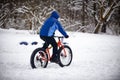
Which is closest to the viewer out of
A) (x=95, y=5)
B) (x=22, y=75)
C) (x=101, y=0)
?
(x=22, y=75)

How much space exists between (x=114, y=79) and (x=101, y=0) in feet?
60.6

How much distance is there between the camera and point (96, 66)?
392 inches

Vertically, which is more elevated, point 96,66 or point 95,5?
point 95,5

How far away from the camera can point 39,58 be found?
29.9ft

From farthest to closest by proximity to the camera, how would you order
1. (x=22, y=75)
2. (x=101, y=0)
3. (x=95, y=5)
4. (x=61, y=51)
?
(x=95, y=5) → (x=101, y=0) → (x=61, y=51) → (x=22, y=75)

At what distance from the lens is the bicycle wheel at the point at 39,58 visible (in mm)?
8953

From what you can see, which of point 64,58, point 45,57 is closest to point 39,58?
point 45,57

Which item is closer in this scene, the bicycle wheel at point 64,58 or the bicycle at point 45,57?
the bicycle at point 45,57

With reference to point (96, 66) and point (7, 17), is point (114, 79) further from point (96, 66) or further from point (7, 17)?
point (7, 17)

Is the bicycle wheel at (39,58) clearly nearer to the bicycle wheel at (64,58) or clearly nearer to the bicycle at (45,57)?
the bicycle at (45,57)

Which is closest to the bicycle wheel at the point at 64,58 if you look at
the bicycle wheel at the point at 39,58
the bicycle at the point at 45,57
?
the bicycle at the point at 45,57

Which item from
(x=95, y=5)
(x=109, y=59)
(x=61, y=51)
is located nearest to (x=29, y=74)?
(x=61, y=51)

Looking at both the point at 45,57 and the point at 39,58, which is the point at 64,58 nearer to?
the point at 45,57

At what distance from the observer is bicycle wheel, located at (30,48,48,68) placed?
29.4 ft
